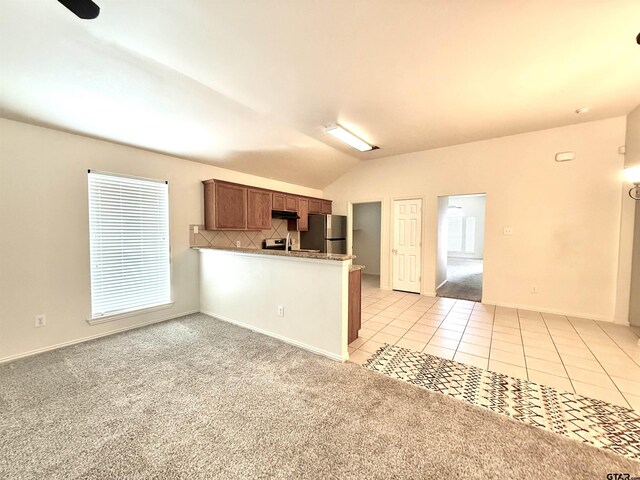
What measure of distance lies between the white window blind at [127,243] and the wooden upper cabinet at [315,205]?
2.94 meters

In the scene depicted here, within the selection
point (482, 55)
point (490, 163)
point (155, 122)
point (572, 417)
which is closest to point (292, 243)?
point (155, 122)

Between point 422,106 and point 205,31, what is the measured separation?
8.09 ft

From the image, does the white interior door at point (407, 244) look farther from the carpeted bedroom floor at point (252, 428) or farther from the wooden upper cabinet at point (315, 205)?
the carpeted bedroom floor at point (252, 428)

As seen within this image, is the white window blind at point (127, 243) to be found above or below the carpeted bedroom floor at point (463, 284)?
above

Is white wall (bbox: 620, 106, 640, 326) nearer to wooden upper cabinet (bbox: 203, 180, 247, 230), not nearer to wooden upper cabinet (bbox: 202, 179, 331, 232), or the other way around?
wooden upper cabinet (bbox: 202, 179, 331, 232)

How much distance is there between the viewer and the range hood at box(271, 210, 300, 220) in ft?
16.8

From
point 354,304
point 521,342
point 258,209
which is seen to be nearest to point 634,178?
point 521,342

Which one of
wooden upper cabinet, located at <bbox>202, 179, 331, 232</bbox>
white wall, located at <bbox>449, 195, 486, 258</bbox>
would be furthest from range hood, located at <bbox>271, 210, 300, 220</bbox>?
white wall, located at <bbox>449, 195, 486, 258</bbox>

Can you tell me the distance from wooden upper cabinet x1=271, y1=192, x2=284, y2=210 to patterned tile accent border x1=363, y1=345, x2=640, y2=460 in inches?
133

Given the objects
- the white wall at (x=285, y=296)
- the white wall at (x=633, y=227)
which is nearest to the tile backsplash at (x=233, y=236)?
the white wall at (x=285, y=296)

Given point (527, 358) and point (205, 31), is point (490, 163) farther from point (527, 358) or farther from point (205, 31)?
point (205, 31)

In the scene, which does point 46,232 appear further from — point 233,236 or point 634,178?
point 634,178

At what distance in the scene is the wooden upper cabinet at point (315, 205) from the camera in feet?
19.1

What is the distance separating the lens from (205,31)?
1.85 m
